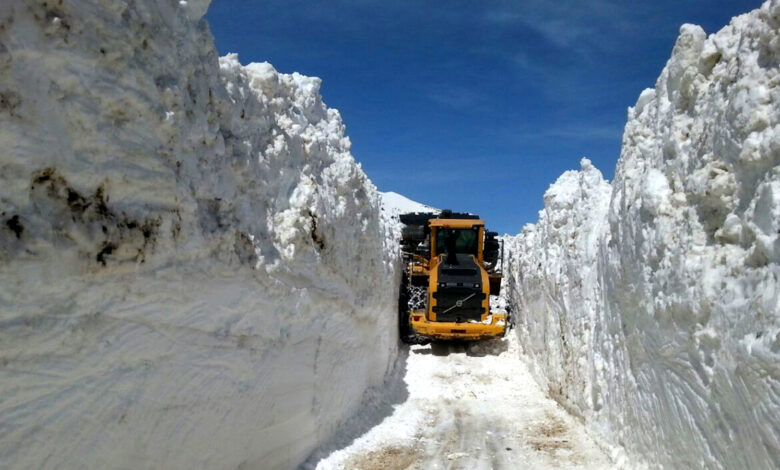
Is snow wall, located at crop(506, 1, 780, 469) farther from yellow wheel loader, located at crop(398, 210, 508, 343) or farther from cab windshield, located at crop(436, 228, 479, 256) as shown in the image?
cab windshield, located at crop(436, 228, 479, 256)

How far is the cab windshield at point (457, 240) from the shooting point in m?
15.6

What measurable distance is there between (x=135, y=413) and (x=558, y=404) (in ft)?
24.7

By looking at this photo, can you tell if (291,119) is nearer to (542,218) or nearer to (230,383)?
(230,383)

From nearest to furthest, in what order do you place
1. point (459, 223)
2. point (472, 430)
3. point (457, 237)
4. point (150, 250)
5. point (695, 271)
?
point (150, 250) < point (695, 271) < point (472, 430) < point (459, 223) < point (457, 237)

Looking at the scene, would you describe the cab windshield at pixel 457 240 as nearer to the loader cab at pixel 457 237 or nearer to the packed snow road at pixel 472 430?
the loader cab at pixel 457 237

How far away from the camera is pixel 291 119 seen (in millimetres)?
7332

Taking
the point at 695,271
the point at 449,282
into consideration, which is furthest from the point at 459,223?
the point at 695,271

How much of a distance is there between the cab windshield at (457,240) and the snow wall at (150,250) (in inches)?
337

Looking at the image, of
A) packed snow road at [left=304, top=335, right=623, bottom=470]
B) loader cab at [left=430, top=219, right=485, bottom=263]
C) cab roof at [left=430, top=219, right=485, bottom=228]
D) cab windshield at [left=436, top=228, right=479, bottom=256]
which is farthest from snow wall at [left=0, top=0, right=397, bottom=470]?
cab windshield at [left=436, top=228, right=479, bottom=256]

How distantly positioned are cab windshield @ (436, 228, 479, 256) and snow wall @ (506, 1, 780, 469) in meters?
6.69

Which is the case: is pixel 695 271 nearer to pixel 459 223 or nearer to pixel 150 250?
pixel 150 250

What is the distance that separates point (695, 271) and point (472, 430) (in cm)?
486

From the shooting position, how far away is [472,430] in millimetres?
8773

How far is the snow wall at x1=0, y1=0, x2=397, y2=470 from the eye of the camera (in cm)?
335
